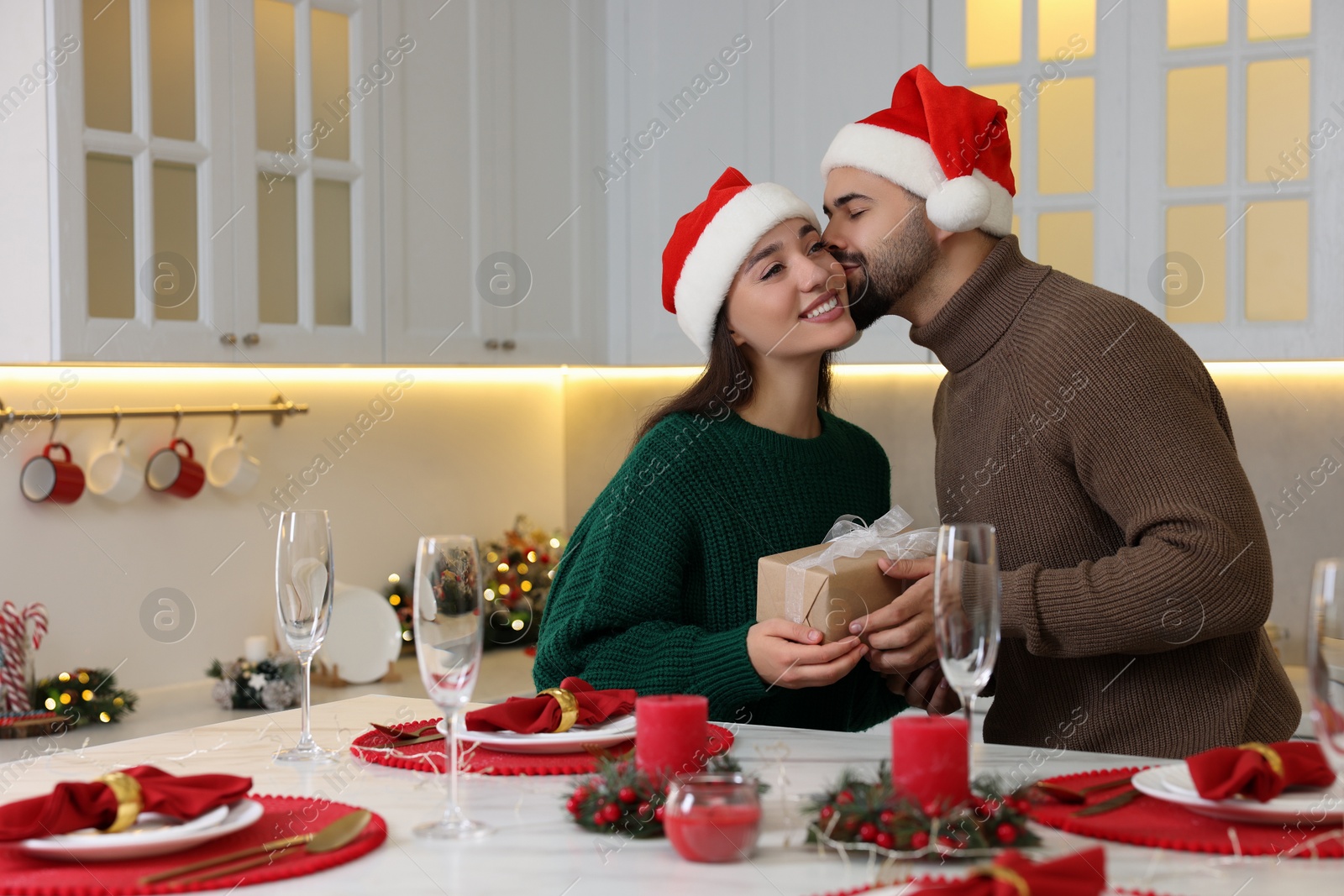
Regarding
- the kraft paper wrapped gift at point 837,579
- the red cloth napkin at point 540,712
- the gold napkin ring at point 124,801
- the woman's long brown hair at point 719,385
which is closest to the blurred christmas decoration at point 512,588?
the woman's long brown hair at point 719,385

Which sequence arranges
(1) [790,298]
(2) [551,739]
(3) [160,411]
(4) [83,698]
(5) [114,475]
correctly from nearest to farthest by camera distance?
(2) [551,739], (1) [790,298], (4) [83,698], (5) [114,475], (3) [160,411]

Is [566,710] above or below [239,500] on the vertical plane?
below

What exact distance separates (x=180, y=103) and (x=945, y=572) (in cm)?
191

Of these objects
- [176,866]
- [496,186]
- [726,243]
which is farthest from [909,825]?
[496,186]

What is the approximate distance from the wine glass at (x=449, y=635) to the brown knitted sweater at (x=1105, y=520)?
702mm

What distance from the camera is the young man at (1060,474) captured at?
1.44 meters

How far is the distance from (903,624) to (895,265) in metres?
0.61

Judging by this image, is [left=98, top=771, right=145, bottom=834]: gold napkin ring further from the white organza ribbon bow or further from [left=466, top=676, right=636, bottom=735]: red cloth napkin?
the white organza ribbon bow

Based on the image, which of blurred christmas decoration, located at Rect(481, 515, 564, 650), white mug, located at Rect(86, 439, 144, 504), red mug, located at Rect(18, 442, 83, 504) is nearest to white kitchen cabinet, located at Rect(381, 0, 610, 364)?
blurred christmas decoration, located at Rect(481, 515, 564, 650)

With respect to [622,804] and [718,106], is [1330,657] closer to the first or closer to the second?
[622,804]

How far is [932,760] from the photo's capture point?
3.00 ft

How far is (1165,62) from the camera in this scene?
8.79ft

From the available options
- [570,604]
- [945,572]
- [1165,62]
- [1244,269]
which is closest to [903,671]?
[570,604]

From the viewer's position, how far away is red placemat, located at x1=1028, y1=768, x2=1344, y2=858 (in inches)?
35.0
